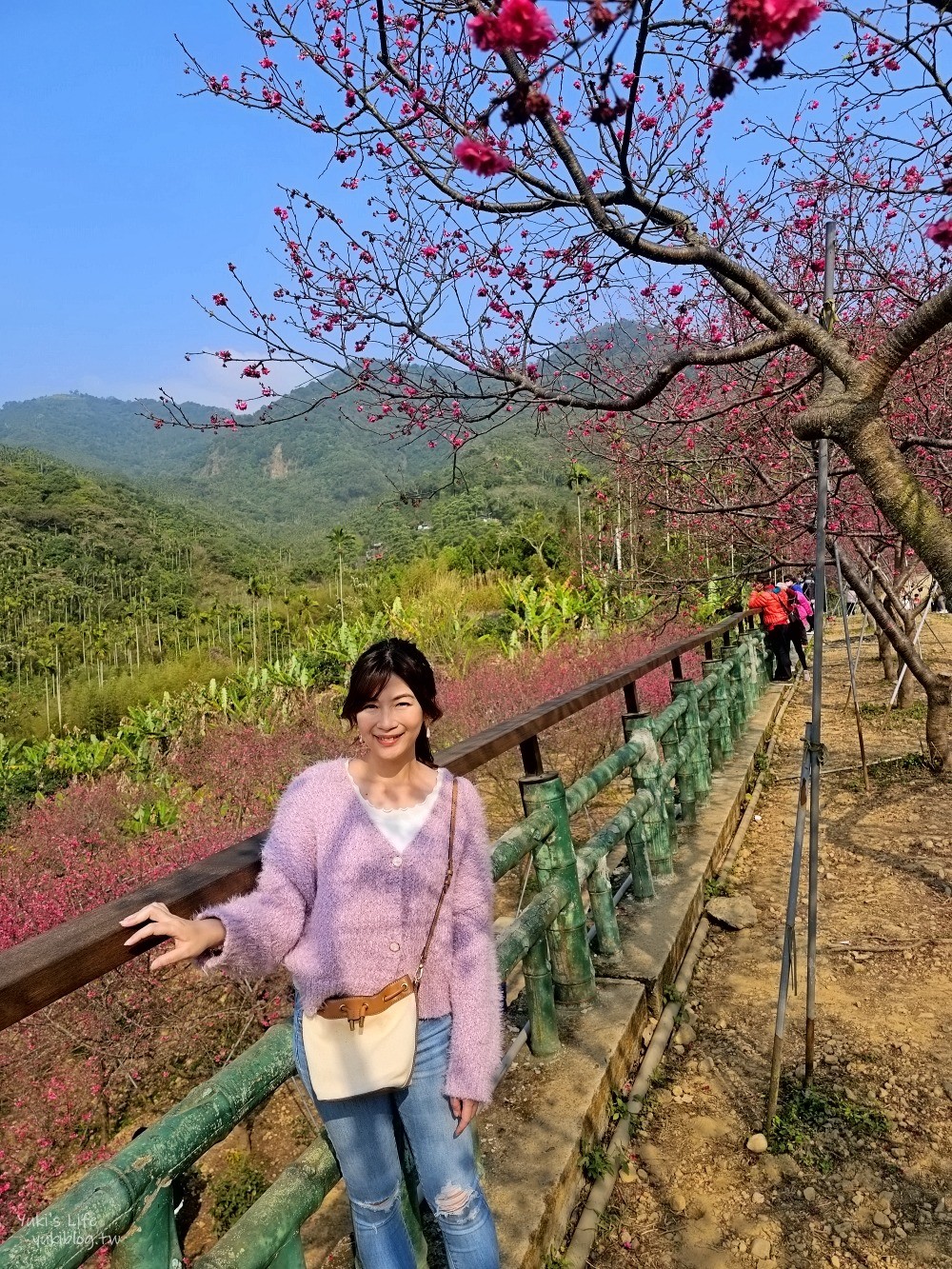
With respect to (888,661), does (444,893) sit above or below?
above

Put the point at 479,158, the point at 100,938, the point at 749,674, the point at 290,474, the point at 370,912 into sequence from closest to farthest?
the point at 100,938 < the point at 370,912 < the point at 479,158 < the point at 749,674 < the point at 290,474

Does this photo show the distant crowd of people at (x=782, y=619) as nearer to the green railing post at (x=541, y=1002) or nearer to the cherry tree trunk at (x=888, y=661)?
the cherry tree trunk at (x=888, y=661)

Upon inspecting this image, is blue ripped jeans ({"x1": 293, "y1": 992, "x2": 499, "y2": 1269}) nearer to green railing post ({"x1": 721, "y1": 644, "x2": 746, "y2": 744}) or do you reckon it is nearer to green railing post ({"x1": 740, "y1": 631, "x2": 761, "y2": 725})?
green railing post ({"x1": 721, "y1": 644, "x2": 746, "y2": 744})

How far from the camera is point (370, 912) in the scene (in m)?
1.47

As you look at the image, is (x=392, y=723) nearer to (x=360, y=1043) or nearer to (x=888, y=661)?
(x=360, y=1043)

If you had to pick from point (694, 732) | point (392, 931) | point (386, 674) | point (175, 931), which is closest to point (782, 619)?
point (694, 732)

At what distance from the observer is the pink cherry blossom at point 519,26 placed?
1.31 m

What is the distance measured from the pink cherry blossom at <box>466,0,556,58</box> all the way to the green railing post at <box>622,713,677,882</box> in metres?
2.87

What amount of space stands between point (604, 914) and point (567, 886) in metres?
0.60

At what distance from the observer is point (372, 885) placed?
1482 millimetres

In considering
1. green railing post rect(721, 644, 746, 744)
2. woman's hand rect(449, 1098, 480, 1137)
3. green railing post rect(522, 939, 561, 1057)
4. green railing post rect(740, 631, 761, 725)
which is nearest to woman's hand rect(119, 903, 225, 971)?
woman's hand rect(449, 1098, 480, 1137)

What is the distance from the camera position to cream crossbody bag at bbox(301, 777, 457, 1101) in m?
1.38

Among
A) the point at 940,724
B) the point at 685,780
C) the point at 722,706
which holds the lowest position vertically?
the point at 940,724

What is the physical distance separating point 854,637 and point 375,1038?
64.6ft
